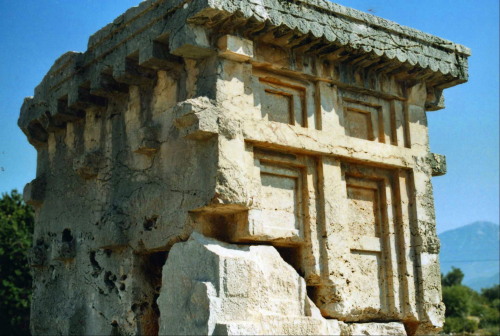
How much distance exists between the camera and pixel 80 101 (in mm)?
7527

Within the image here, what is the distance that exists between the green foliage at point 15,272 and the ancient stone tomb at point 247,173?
760 cm

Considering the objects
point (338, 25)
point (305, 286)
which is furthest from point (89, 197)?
point (338, 25)

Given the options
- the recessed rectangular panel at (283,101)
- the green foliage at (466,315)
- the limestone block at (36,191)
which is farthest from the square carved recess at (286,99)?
the green foliage at (466,315)

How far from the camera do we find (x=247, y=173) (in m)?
5.93

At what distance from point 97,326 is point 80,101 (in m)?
2.48

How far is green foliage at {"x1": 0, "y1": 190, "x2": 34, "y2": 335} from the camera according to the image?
49.7 feet

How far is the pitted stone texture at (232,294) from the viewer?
17.4 feet

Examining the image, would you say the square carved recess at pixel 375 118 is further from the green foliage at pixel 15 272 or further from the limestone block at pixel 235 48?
the green foliage at pixel 15 272

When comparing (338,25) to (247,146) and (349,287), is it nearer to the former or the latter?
(247,146)

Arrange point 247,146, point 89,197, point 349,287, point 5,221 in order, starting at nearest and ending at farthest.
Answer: point 247,146
point 349,287
point 89,197
point 5,221

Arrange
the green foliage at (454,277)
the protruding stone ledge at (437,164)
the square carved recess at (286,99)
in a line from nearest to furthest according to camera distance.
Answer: the square carved recess at (286,99) < the protruding stone ledge at (437,164) < the green foliage at (454,277)

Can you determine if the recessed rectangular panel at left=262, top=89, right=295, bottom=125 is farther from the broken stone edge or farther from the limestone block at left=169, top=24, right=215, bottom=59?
the limestone block at left=169, top=24, right=215, bottom=59

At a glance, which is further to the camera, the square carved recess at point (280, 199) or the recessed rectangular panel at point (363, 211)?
the recessed rectangular panel at point (363, 211)

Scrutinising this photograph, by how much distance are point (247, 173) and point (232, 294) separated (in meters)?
1.11
